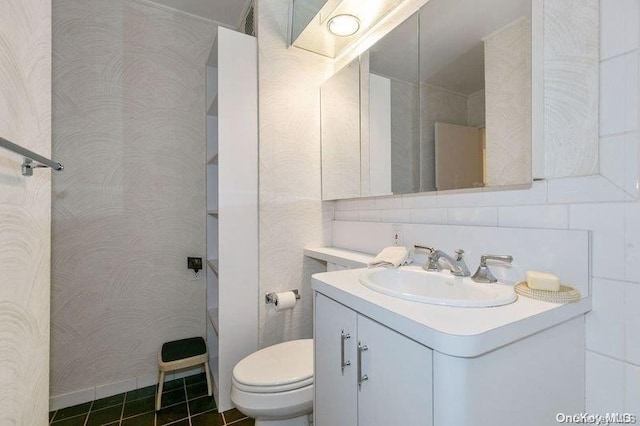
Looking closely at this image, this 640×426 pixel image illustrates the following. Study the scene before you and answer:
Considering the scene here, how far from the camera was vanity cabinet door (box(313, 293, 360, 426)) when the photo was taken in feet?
2.59

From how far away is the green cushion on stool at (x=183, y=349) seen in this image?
168cm

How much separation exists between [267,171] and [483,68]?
1129 millimetres

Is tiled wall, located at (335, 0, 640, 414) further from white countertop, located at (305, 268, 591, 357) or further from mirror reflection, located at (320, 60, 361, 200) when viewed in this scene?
mirror reflection, located at (320, 60, 361, 200)

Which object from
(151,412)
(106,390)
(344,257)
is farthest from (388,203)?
(106,390)

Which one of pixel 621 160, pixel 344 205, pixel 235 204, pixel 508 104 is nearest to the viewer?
pixel 621 160

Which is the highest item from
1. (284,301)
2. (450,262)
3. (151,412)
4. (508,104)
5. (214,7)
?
(214,7)

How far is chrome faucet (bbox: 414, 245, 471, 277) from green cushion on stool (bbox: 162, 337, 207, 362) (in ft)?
4.93

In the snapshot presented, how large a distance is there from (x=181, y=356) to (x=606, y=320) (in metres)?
1.94

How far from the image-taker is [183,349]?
1.77 m

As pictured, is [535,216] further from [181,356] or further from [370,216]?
[181,356]

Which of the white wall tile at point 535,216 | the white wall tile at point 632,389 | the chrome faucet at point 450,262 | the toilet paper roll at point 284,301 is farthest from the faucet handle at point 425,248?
the toilet paper roll at point 284,301

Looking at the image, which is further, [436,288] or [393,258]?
[393,258]

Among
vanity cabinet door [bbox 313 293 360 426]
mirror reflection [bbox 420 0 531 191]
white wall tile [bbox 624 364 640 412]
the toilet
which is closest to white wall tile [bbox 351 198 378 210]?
mirror reflection [bbox 420 0 531 191]

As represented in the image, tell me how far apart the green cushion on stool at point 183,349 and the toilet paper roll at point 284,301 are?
0.61 meters
